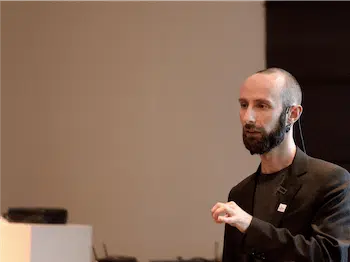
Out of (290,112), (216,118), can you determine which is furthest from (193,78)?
(290,112)

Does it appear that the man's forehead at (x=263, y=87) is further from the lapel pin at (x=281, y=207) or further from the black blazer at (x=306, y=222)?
the lapel pin at (x=281, y=207)

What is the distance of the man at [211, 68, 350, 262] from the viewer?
6.29ft

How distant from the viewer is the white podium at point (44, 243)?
8.29 ft

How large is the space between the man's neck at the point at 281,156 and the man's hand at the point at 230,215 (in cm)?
29

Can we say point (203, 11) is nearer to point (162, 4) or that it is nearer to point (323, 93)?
point (162, 4)


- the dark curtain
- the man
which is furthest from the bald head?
the dark curtain

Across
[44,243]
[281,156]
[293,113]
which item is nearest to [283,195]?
[281,156]

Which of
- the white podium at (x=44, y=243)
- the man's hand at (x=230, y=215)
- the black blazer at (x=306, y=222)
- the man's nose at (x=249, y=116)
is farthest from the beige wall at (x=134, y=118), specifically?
the man's hand at (x=230, y=215)

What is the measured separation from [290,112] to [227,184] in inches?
79.5

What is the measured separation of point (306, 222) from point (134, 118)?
2279 mm

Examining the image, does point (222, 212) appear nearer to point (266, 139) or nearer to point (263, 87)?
point (266, 139)

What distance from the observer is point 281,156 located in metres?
2.14

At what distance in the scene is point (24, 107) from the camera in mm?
4246

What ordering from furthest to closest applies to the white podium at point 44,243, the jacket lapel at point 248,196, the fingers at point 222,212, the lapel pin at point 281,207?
the white podium at point 44,243 < the jacket lapel at point 248,196 < the lapel pin at point 281,207 < the fingers at point 222,212
